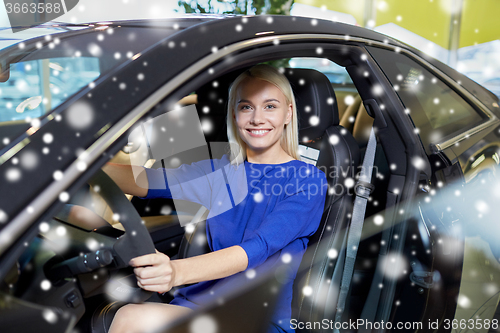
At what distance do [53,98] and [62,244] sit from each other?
0.33m

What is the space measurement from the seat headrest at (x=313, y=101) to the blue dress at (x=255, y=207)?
0.17m

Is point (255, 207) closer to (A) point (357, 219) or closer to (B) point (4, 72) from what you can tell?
(A) point (357, 219)

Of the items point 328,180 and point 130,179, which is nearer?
point 130,179

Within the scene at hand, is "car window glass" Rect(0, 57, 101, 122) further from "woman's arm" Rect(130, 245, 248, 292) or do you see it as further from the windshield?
"woman's arm" Rect(130, 245, 248, 292)

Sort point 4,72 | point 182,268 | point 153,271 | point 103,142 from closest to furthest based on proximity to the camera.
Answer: point 103,142 < point 153,271 < point 182,268 < point 4,72

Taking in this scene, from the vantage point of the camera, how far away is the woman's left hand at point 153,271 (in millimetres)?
776

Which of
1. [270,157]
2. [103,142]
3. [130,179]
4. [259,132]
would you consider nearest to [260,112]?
[259,132]

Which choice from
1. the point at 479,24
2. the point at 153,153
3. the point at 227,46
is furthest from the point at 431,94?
the point at 479,24

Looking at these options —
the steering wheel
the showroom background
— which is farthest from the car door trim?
the showroom background

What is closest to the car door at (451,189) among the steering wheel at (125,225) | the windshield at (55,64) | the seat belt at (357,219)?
the seat belt at (357,219)

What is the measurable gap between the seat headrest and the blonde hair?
0.06 metres

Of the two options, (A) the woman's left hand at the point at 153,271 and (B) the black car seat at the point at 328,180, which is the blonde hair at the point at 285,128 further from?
(A) the woman's left hand at the point at 153,271

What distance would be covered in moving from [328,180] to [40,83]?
959 millimetres

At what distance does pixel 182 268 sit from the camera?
0.90m
